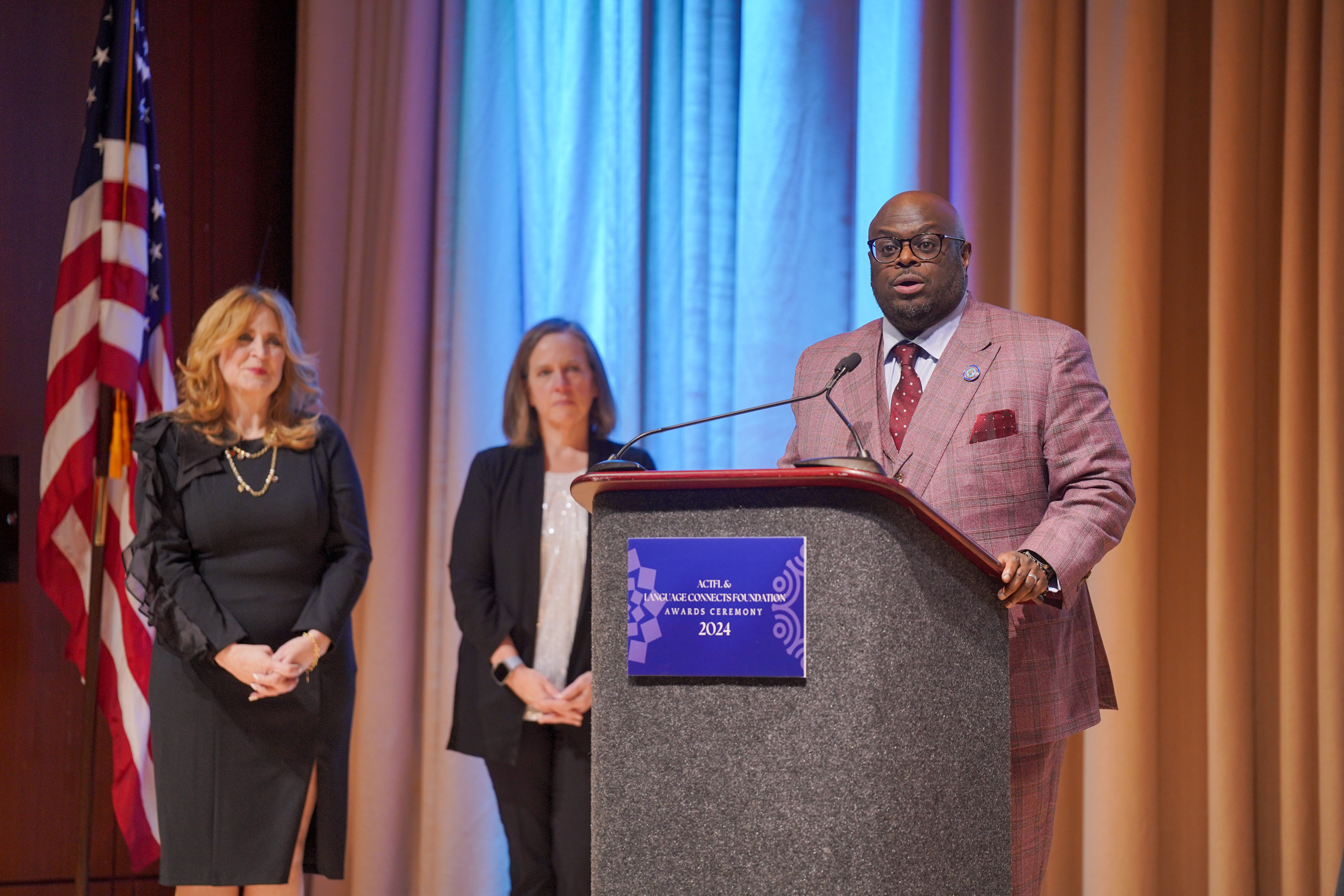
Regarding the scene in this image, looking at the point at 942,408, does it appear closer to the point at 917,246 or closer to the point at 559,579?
the point at 917,246

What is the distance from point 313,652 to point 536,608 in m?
0.58

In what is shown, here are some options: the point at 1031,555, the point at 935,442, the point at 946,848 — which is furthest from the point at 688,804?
the point at 935,442

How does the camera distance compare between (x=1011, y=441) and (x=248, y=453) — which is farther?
(x=248, y=453)

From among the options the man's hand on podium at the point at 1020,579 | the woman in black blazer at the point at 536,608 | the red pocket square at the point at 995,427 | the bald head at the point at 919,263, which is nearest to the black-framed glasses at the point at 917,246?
the bald head at the point at 919,263

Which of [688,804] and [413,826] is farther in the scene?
[413,826]

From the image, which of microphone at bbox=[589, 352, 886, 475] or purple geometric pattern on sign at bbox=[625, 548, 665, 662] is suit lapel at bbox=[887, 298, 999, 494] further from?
purple geometric pattern on sign at bbox=[625, 548, 665, 662]

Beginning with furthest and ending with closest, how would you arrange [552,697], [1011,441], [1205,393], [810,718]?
[1205,393] < [552,697] < [1011,441] < [810,718]

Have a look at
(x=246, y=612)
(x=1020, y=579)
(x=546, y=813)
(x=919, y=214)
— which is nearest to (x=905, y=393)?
(x=919, y=214)

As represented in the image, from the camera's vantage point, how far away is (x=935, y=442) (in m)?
1.90

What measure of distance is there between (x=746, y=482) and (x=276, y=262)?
3157 millimetres

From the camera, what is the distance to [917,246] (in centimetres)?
200

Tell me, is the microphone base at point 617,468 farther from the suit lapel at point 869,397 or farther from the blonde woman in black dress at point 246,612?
the blonde woman in black dress at point 246,612

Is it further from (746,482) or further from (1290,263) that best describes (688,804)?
(1290,263)

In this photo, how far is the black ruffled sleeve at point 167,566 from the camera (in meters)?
2.67
